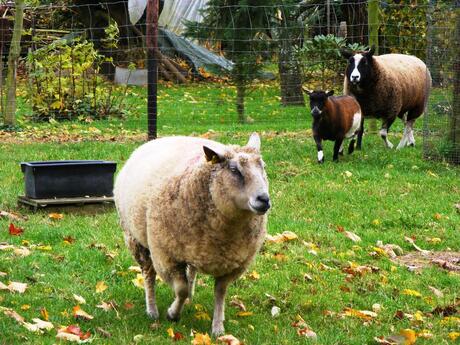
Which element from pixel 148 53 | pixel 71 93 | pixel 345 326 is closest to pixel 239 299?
pixel 345 326

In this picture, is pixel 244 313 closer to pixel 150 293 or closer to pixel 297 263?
pixel 150 293

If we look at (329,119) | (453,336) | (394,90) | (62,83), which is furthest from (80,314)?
(62,83)

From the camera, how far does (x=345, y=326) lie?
595cm

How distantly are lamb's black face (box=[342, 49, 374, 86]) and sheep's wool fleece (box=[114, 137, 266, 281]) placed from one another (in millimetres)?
8011

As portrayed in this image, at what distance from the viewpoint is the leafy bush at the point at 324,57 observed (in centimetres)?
1877

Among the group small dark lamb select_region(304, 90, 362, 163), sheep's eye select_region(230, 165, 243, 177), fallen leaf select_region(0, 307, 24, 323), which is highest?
sheep's eye select_region(230, 165, 243, 177)

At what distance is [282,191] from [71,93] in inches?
313

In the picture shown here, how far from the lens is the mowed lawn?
5.86m

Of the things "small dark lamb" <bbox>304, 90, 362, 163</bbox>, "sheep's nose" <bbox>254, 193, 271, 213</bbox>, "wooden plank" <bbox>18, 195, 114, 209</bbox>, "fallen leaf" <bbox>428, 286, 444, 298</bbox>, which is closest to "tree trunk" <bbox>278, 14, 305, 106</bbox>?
"small dark lamb" <bbox>304, 90, 362, 163</bbox>

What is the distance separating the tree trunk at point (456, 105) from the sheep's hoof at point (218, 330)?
7.78m

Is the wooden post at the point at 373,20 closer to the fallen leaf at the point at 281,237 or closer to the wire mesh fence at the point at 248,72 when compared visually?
the wire mesh fence at the point at 248,72

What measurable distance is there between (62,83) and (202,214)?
11.9 meters

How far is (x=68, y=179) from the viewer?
940cm

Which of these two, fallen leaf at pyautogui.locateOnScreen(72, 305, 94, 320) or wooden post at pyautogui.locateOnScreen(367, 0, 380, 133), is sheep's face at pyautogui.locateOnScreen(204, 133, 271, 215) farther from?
wooden post at pyautogui.locateOnScreen(367, 0, 380, 133)
